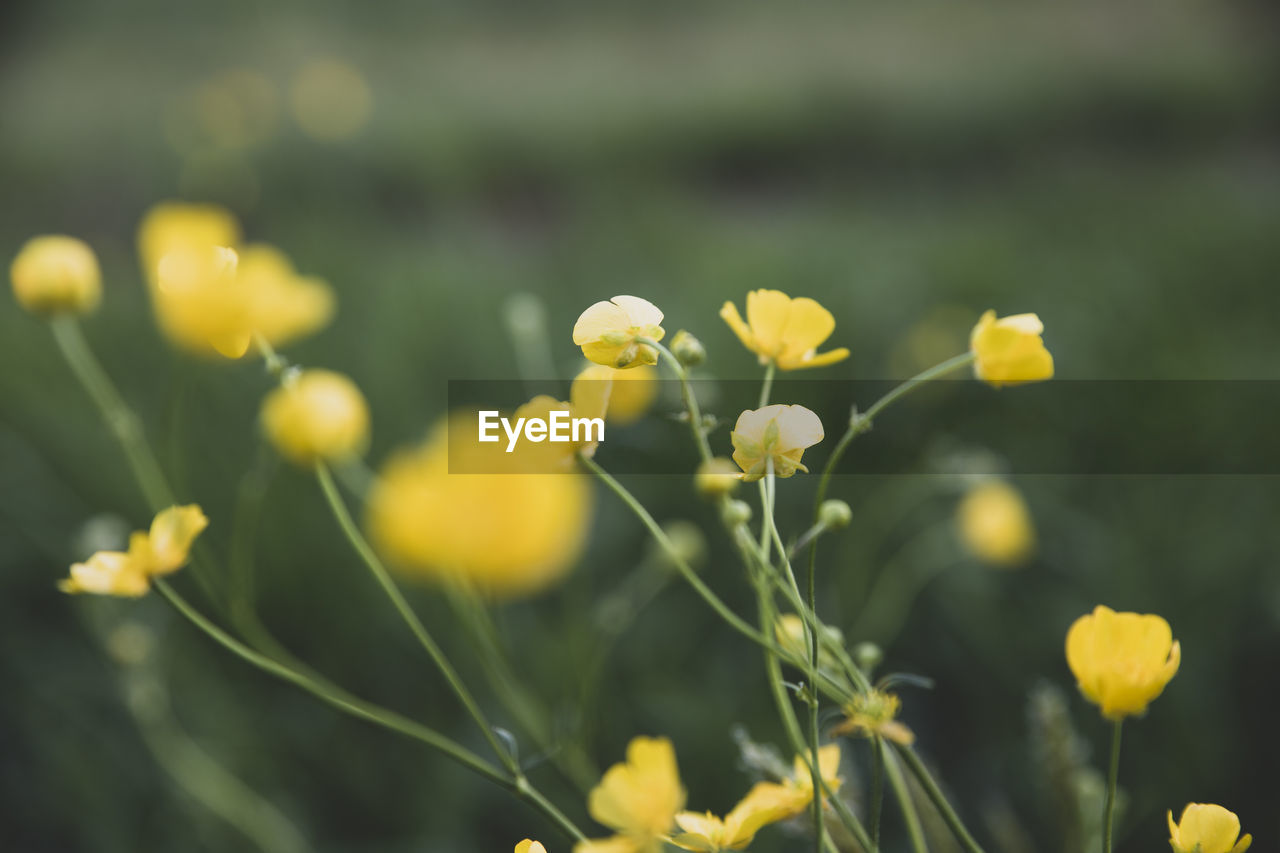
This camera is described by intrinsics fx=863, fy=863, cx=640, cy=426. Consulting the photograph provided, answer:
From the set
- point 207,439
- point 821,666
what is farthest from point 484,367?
point 821,666

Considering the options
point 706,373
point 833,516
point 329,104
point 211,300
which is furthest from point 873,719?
point 329,104

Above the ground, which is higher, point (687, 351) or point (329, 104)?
point (329, 104)

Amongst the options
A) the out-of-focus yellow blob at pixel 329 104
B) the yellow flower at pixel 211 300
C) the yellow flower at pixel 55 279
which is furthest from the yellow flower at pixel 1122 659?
the out-of-focus yellow blob at pixel 329 104

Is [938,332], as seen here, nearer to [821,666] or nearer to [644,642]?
[644,642]

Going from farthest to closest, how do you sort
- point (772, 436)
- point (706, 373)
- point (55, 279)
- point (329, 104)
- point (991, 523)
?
1. point (329, 104)
2. point (706, 373)
3. point (991, 523)
4. point (55, 279)
5. point (772, 436)

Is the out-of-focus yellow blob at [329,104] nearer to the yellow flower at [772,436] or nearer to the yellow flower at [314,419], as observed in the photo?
the yellow flower at [314,419]

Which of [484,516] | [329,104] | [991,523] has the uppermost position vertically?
[329,104]

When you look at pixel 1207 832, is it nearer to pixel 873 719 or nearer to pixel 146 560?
pixel 873 719
